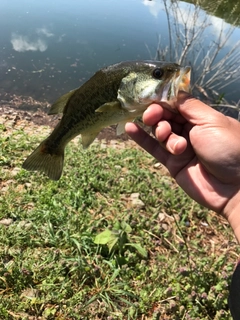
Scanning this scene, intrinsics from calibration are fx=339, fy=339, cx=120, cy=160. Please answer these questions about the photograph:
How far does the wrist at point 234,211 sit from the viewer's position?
2.54 metres

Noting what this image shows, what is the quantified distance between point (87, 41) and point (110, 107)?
11446 mm

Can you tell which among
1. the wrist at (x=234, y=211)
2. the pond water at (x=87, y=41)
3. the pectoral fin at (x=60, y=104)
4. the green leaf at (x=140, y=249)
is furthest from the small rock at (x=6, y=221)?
the pond water at (x=87, y=41)

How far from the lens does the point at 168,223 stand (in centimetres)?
416

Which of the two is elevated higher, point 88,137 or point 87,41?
point 88,137

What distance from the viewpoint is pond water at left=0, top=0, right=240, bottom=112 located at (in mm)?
9961

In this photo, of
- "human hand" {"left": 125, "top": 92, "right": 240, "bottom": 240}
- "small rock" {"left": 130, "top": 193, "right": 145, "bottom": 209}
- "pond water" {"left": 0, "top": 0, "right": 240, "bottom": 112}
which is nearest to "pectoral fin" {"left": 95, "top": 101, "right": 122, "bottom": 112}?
"human hand" {"left": 125, "top": 92, "right": 240, "bottom": 240}

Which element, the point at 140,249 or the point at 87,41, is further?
the point at 87,41

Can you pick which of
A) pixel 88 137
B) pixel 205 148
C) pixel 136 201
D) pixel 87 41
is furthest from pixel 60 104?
pixel 87 41

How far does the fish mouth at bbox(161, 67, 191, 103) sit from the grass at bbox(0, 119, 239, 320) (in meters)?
1.60

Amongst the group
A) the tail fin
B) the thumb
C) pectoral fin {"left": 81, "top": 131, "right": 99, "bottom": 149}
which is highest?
the thumb

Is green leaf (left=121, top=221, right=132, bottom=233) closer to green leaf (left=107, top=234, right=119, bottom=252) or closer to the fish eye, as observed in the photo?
green leaf (left=107, top=234, right=119, bottom=252)

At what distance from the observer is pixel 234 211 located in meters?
2.58

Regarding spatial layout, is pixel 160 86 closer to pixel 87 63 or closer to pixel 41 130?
pixel 41 130

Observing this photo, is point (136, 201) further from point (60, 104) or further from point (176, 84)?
point (176, 84)
